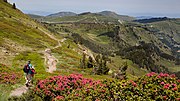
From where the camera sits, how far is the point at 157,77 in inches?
803

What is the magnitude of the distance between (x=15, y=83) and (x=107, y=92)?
1764cm

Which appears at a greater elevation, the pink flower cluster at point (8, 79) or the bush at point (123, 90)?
the bush at point (123, 90)

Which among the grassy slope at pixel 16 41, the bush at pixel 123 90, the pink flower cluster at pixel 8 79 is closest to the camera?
the bush at pixel 123 90

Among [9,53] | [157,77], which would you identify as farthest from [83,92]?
[9,53]

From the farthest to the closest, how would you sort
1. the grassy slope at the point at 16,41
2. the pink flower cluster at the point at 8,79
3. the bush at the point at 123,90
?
the grassy slope at the point at 16,41, the pink flower cluster at the point at 8,79, the bush at the point at 123,90

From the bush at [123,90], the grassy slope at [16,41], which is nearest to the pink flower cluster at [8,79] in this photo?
the bush at [123,90]

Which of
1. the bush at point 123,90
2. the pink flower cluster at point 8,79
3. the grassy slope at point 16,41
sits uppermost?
the bush at point 123,90

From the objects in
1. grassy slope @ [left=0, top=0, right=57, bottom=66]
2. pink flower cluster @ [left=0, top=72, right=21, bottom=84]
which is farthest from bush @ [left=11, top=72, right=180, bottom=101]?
grassy slope @ [left=0, top=0, right=57, bottom=66]

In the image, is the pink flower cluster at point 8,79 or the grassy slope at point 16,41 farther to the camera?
the grassy slope at point 16,41

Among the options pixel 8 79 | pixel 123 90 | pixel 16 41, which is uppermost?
pixel 123 90

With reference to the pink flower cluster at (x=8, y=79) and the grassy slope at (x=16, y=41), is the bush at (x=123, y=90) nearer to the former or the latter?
the pink flower cluster at (x=8, y=79)

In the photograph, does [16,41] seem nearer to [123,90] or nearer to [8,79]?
[8,79]

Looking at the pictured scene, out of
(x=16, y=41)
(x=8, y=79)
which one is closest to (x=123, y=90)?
(x=8, y=79)

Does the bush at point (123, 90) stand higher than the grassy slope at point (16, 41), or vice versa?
the bush at point (123, 90)
